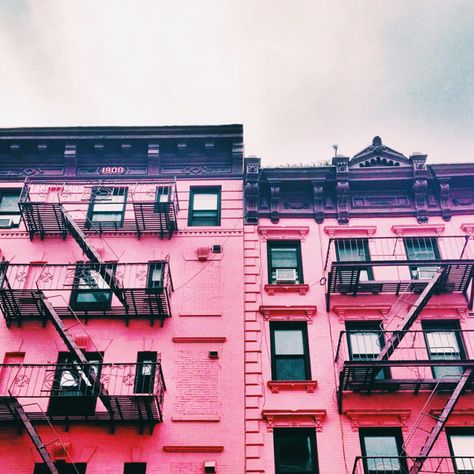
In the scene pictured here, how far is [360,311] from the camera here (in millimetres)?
16672

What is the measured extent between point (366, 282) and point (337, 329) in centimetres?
155

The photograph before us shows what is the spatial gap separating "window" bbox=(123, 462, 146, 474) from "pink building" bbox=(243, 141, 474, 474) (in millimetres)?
2429

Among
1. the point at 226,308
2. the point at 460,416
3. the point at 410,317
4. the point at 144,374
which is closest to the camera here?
the point at 460,416

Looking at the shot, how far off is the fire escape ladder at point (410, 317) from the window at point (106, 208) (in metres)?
8.94

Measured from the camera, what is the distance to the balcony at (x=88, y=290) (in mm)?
16125

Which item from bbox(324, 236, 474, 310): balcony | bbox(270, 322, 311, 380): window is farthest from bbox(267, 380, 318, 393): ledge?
bbox(324, 236, 474, 310): balcony

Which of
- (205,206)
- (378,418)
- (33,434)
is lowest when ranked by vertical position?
(33,434)

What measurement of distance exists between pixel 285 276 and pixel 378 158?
18.3 ft

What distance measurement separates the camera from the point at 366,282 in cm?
1677

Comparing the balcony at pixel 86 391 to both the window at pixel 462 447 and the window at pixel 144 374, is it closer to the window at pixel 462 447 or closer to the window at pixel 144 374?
the window at pixel 144 374

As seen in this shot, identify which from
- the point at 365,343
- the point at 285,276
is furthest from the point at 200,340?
the point at 365,343

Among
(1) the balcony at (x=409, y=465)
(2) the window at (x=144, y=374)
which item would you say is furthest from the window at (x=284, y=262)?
(1) the balcony at (x=409, y=465)

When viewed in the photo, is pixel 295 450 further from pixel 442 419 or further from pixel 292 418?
pixel 442 419

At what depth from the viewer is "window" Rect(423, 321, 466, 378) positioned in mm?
15602
